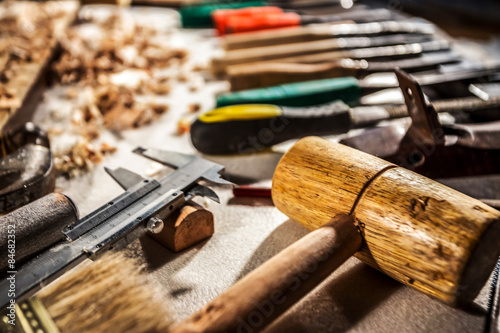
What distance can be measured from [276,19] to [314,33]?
33 centimetres

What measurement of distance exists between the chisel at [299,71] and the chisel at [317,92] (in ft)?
0.52

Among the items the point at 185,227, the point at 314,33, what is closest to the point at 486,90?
the point at 314,33

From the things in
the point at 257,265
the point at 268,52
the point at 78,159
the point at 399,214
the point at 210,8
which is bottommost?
the point at 257,265

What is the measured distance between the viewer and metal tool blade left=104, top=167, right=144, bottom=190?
122 centimetres

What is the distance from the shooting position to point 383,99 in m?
2.04

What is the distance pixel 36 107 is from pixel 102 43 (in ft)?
2.14

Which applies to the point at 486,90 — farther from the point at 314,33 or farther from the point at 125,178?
the point at 125,178

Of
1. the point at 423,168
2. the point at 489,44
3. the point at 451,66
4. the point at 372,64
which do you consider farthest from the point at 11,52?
the point at 489,44

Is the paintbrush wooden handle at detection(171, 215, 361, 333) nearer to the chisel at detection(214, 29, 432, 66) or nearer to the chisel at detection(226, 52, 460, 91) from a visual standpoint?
the chisel at detection(226, 52, 460, 91)

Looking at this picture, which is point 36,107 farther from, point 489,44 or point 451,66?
point 489,44

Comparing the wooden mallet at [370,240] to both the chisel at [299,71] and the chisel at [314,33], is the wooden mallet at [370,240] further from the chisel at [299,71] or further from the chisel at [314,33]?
the chisel at [314,33]

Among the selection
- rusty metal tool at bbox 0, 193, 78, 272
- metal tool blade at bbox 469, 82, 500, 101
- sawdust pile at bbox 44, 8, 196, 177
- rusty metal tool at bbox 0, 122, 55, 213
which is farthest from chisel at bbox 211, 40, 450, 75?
rusty metal tool at bbox 0, 193, 78, 272

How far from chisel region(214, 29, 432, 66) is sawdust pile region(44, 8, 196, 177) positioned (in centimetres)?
34

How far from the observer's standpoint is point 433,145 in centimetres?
131
